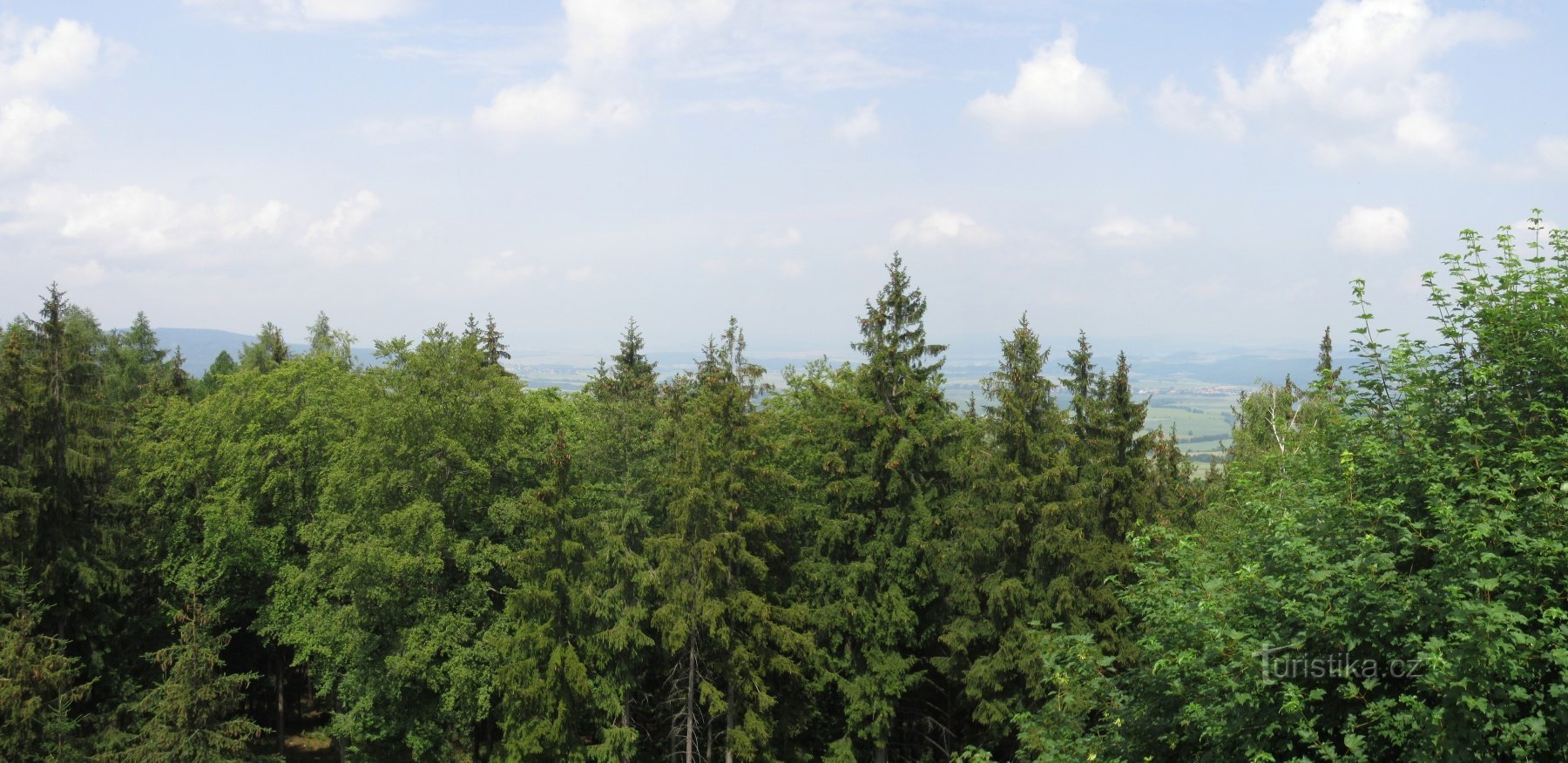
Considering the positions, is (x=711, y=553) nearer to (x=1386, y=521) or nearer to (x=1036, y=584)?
(x=1036, y=584)

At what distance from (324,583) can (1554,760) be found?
82.8ft

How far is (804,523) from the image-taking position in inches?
1052

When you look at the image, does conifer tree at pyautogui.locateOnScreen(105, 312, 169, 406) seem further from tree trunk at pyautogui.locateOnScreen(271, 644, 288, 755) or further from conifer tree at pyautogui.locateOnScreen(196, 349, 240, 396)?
tree trunk at pyautogui.locateOnScreen(271, 644, 288, 755)

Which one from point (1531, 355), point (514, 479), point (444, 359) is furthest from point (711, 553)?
point (1531, 355)

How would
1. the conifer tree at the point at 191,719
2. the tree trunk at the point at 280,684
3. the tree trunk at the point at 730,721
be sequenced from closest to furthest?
the conifer tree at the point at 191,719, the tree trunk at the point at 730,721, the tree trunk at the point at 280,684

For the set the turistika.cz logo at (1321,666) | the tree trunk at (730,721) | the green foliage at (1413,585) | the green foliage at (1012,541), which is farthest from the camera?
the green foliage at (1012,541)

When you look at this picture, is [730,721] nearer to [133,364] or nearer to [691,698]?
[691,698]

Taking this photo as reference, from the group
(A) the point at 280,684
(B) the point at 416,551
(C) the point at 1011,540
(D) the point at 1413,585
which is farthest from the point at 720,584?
(A) the point at 280,684

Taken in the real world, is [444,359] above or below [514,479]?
above

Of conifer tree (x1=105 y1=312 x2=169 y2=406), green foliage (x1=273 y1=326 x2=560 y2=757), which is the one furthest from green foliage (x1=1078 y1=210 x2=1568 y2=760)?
conifer tree (x1=105 y1=312 x2=169 y2=406)

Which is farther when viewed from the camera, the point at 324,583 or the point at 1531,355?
the point at 324,583

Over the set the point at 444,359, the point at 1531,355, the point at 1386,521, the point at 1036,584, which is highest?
the point at 444,359

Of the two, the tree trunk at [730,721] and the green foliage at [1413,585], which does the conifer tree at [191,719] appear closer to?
the tree trunk at [730,721]

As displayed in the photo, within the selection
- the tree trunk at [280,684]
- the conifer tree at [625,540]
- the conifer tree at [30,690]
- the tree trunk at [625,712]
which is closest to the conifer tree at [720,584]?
the conifer tree at [625,540]
